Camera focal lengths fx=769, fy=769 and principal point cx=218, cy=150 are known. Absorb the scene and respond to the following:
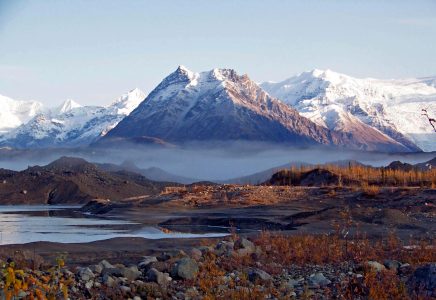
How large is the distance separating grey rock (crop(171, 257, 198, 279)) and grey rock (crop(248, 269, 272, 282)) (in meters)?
1.38

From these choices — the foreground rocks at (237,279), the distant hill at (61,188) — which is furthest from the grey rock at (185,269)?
the distant hill at (61,188)

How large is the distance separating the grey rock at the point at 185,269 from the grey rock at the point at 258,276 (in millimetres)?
1377

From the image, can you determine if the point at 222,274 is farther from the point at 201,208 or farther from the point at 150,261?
the point at 201,208

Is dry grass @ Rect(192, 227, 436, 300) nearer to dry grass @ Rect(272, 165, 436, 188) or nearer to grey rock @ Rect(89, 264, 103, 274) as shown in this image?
grey rock @ Rect(89, 264, 103, 274)

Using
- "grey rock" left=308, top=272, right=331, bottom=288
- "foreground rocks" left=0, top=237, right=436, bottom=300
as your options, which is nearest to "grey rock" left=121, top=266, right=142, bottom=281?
"foreground rocks" left=0, top=237, right=436, bottom=300

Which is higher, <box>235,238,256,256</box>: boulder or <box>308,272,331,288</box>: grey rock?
<box>235,238,256,256</box>: boulder

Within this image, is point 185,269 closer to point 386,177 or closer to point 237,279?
point 237,279

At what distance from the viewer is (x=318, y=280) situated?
1836 cm

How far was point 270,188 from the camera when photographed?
231 feet

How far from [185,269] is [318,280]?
127 inches

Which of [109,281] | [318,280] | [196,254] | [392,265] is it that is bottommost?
[318,280]

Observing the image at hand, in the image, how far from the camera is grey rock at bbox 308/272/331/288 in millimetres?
18078

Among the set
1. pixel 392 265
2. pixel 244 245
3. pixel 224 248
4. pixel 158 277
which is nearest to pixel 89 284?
pixel 158 277

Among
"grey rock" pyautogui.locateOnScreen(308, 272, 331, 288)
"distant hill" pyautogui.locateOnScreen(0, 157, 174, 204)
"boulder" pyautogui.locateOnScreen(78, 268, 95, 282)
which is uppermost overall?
"distant hill" pyautogui.locateOnScreen(0, 157, 174, 204)
